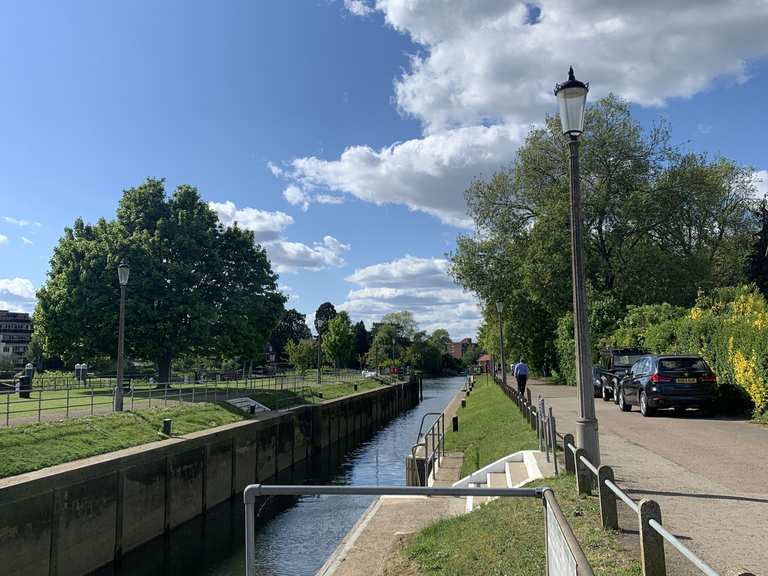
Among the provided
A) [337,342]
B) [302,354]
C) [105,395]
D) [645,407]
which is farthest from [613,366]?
[337,342]

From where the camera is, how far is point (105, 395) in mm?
27719

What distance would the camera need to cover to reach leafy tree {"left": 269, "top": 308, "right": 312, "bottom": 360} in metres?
124

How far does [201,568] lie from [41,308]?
25.1 m

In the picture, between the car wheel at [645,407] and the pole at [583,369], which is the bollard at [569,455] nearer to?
the pole at [583,369]

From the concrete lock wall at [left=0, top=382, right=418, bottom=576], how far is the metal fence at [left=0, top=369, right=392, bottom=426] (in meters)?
2.76

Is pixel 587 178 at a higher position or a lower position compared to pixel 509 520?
higher

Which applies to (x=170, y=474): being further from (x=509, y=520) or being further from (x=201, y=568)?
(x=509, y=520)

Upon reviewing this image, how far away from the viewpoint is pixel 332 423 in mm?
37438

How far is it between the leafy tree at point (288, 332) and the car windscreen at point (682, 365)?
102 m

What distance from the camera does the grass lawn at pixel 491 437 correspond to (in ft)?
50.3

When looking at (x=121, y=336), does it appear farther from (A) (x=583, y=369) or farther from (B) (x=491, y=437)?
(A) (x=583, y=369)

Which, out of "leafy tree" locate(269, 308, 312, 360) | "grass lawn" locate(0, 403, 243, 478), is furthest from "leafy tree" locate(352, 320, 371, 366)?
"grass lawn" locate(0, 403, 243, 478)

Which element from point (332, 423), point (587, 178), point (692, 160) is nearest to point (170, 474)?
point (332, 423)

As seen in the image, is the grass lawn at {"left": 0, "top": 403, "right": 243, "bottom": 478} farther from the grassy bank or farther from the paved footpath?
the paved footpath
